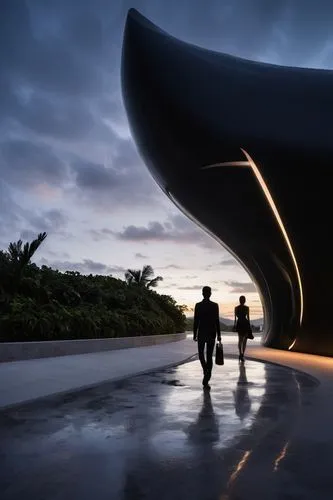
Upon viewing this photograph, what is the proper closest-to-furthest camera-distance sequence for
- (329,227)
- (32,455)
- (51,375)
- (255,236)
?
(32,455) < (51,375) < (329,227) < (255,236)

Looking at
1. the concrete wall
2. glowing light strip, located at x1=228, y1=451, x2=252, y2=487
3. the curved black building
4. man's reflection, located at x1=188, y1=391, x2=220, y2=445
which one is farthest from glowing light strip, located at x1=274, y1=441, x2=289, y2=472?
the curved black building

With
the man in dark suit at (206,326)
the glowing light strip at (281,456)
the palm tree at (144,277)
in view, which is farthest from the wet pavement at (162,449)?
the palm tree at (144,277)

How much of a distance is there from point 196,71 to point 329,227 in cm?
578

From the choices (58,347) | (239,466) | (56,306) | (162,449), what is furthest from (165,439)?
(56,306)

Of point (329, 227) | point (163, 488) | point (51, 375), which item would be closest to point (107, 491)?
point (163, 488)

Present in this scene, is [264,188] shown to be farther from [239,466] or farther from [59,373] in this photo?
[239,466]

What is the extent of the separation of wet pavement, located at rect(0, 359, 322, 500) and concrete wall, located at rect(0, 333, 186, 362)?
223 inches

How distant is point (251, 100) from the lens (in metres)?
A: 13.8

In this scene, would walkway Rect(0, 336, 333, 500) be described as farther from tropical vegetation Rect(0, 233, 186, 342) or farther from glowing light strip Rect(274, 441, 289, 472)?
tropical vegetation Rect(0, 233, 186, 342)

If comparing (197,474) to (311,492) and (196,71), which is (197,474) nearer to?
(311,492)

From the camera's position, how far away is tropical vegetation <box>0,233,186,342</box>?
48.1 ft

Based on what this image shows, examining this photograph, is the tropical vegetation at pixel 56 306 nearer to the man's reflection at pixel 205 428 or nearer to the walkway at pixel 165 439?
the walkway at pixel 165 439

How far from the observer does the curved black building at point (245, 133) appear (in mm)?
13703

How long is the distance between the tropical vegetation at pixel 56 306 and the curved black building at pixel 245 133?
5.35 metres
